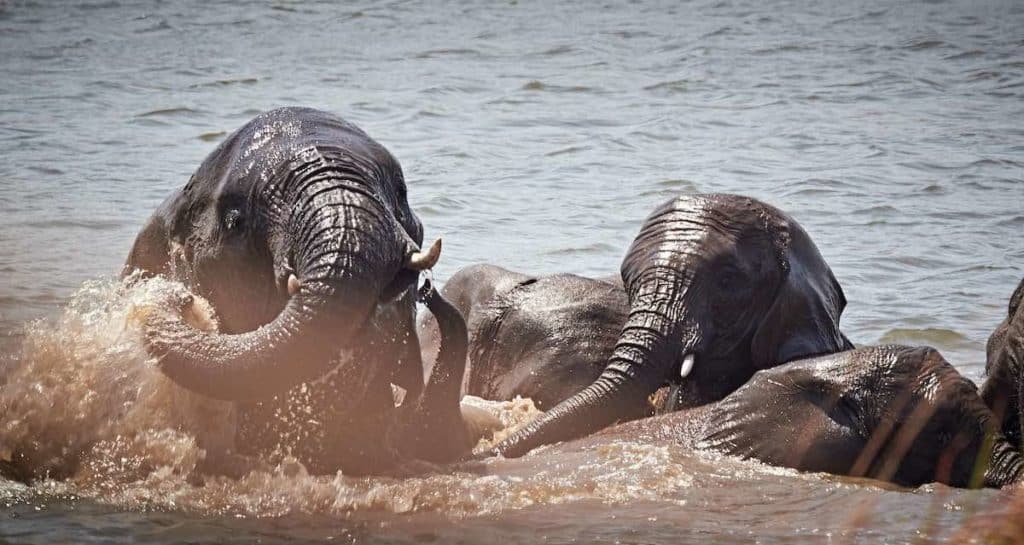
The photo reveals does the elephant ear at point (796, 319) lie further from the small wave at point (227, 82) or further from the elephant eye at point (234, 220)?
the small wave at point (227, 82)

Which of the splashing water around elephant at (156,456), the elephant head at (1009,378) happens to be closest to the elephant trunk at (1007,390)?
the elephant head at (1009,378)

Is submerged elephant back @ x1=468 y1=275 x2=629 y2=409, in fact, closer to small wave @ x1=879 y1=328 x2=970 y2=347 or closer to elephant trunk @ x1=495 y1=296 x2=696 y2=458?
elephant trunk @ x1=495 y1=296 x2=696 y2=458

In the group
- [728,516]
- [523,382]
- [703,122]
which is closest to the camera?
[728,516]

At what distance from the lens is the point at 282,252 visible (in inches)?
244

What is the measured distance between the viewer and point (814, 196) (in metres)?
16.5

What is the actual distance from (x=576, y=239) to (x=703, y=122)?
664cm

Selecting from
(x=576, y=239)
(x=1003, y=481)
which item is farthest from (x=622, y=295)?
(x=576, y=239)

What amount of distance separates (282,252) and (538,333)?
10.7 ft

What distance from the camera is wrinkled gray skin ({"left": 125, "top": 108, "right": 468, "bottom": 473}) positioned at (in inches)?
228

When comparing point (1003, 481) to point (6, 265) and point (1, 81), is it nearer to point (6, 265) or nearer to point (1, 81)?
point (6, 265)

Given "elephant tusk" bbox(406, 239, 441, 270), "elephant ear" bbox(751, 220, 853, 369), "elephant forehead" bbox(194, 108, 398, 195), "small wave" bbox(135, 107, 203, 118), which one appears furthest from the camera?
"small wave" bbox(135, 107, 203, 118)

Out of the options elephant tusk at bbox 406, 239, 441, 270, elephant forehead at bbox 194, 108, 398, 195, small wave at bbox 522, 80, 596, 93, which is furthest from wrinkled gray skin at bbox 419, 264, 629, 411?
small wave at bbox 522, 80, 596, 93

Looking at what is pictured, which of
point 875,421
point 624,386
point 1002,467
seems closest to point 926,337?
point 624,386

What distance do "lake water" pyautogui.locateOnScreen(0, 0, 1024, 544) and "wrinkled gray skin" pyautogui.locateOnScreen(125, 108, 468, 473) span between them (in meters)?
0.24
